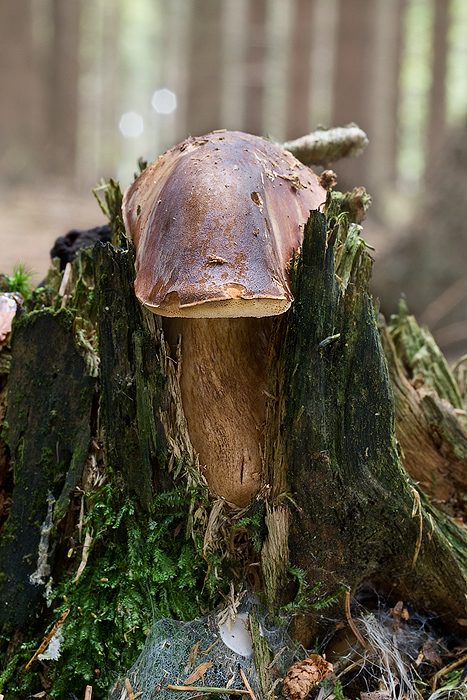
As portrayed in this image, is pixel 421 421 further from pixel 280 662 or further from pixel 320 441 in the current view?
pixel 280 662

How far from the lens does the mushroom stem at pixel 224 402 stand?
6.04ft

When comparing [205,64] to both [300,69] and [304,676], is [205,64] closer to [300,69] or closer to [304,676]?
[300,69]

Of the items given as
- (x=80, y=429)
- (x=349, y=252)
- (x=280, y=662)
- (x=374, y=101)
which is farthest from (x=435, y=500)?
(x=374, y=101)

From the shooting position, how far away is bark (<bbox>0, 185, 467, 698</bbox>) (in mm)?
1752

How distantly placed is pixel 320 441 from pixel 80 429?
2.83 feet

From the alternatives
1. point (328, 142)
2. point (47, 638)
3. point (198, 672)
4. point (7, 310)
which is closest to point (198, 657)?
point (198, 672)

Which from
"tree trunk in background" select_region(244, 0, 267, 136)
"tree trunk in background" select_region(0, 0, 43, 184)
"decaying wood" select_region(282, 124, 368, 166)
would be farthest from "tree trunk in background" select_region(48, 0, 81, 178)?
A: "decaying wood" select_region(282, 124, 368, 166)

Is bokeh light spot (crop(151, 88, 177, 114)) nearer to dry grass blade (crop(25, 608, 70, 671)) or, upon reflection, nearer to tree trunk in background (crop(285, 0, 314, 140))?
tree trunk in background (crop(285, 0, 314, 140))

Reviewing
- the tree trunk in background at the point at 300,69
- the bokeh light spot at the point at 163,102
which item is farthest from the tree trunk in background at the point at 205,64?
the bokeh light spot at the point at 163,102

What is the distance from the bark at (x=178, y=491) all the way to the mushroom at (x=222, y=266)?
0.07 meters

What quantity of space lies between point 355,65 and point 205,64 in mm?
3564

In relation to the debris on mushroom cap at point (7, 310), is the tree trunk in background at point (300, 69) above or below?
above

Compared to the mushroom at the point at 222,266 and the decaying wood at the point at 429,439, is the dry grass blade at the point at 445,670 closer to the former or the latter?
the decaying wood at the point at 429,439

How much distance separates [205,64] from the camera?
39.3ft
